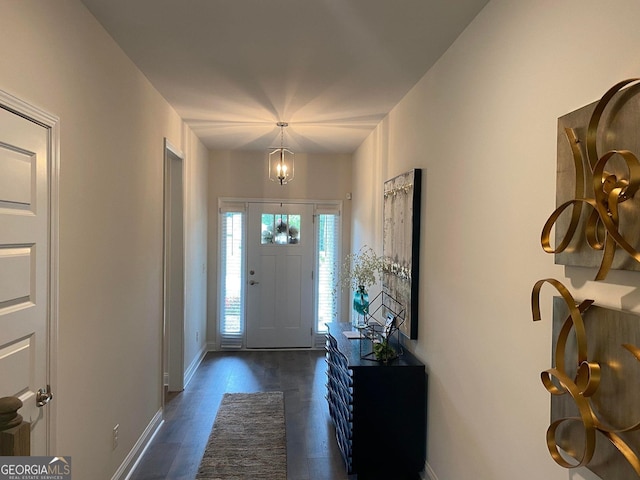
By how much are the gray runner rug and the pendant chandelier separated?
2204 mm

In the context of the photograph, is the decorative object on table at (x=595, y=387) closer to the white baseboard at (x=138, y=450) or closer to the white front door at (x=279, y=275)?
the white baseboard at (x=138, y=450)

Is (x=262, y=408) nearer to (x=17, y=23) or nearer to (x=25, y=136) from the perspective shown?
(x=25, y=136)

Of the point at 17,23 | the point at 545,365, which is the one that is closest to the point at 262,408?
the point at 545,365

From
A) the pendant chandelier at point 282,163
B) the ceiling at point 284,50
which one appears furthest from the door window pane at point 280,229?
the ceiling at point 284,50

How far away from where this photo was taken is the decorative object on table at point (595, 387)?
3.51 feet

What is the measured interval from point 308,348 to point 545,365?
435 centimetres

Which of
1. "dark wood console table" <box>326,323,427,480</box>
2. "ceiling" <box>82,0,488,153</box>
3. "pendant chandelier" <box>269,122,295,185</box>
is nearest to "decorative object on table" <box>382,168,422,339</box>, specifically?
"dark wood console table" <box>326,323,427,480</box>

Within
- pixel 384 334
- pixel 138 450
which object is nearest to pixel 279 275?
pixel 384 334

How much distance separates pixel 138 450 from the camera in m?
2.81

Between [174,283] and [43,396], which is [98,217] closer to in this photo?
[43,396]

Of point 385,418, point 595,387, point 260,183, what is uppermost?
point 260,183

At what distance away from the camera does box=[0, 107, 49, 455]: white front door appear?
1.44m

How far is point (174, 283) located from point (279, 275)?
5.61 ft

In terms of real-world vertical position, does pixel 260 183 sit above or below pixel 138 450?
above
